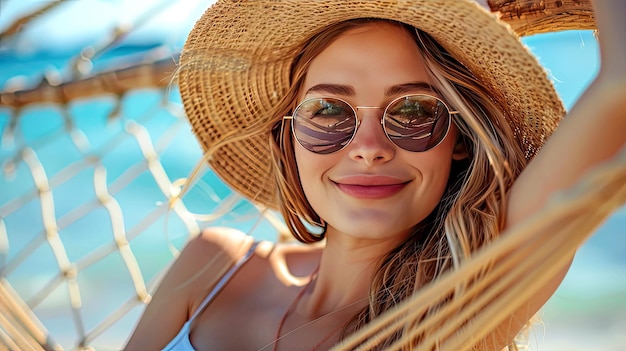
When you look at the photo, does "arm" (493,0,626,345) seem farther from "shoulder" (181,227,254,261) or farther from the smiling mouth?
A: "shoulder" (181,227,254,261)

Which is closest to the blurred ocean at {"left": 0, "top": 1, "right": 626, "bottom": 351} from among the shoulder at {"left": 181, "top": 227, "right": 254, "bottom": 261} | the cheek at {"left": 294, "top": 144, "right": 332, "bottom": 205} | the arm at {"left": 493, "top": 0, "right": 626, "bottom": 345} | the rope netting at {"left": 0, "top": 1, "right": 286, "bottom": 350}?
the rope netting at {"left": 0, "top": 1, "right": 286, "bottom": 350}

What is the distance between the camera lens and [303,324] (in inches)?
51.0

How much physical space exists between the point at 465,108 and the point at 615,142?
0.30 metres

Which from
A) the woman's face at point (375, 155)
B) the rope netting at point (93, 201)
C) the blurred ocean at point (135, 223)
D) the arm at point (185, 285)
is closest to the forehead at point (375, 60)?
the woman's face at point (375, 155)

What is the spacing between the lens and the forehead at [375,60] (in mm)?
1144

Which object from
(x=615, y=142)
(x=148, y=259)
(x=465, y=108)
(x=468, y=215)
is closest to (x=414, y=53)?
(x=465, y=108)

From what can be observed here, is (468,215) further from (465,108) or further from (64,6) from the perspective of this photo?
(64,6)

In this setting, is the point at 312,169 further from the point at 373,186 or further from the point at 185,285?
the point at 185,285

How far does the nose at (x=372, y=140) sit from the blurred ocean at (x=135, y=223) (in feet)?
4.82

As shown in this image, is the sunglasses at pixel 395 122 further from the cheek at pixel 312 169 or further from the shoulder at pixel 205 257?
the shoulder at pixel 205 257

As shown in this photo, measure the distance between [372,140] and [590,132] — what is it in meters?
0.34

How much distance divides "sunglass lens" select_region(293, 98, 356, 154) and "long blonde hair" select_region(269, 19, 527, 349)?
9 centimetres

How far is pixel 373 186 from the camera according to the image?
116 cm

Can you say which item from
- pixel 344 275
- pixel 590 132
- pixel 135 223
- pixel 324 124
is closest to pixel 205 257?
pixel 344 275
